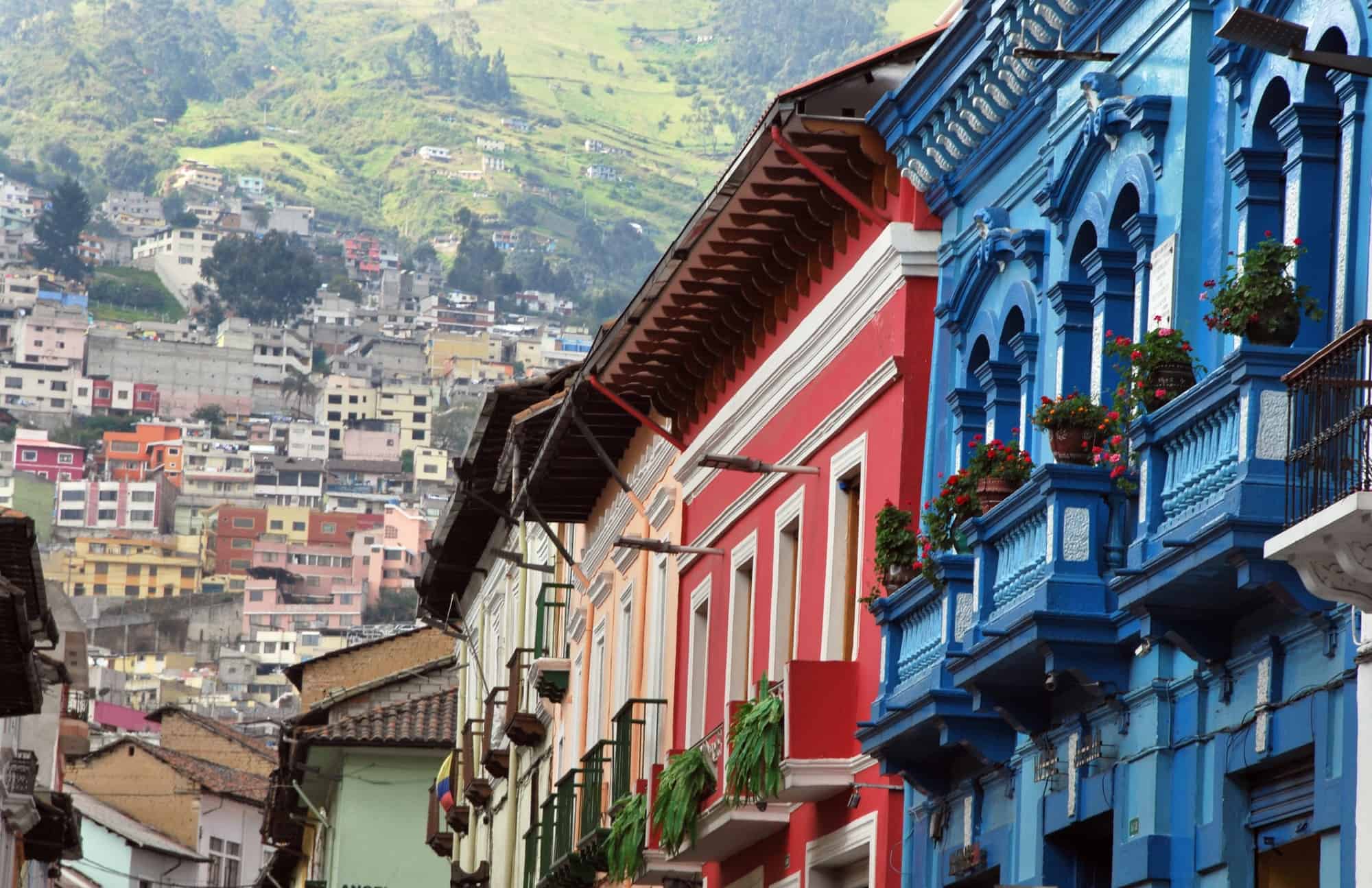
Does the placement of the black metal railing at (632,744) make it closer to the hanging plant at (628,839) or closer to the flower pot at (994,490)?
the hanging plant at (628,839)

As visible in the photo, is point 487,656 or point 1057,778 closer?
point 1057,778

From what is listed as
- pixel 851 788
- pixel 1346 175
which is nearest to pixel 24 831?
pixel 851 788

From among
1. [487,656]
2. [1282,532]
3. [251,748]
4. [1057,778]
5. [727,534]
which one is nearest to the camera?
[1282,532]

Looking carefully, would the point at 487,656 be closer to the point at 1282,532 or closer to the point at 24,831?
the point at 24,831

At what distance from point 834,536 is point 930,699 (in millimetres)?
4480

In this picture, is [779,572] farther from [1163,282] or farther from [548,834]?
[548,834]

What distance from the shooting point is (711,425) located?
83.9 ft

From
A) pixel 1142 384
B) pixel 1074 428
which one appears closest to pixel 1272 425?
pixel 1142 384

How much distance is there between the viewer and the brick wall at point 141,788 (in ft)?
321

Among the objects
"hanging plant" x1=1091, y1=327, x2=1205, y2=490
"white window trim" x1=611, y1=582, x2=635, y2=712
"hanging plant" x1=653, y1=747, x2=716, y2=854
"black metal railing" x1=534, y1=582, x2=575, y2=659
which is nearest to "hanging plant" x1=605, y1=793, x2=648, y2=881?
"hanging plant" x1=653, y1=747, x2=716, y2=854

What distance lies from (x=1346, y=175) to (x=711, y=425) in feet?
44.0

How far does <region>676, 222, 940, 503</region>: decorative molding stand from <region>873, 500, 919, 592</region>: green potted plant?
1965mm

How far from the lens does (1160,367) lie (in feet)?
44.6

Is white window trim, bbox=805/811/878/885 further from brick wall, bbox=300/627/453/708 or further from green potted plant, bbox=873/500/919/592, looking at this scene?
A: brick wall, bbox=300/627/453/708
